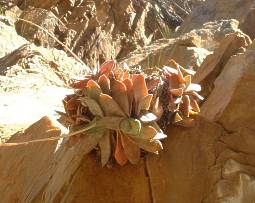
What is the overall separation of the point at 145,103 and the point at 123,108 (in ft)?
0.29

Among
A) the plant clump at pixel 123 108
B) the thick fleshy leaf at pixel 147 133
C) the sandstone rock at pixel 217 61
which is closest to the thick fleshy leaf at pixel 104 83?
Result: the plant clump at pixel 123 108

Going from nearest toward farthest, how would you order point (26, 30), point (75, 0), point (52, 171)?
point (52, 171)
point (26, 30)
point (75, 0)

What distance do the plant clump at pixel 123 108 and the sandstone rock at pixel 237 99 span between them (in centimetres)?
17

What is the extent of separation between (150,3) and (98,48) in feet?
9.32

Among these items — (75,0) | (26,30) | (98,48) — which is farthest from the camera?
(75,0)

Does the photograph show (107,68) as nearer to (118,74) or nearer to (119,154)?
(118,74)

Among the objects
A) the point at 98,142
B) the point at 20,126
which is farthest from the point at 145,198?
the point at 20,126

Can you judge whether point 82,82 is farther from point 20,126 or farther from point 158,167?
point 20,126

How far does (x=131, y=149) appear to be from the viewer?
8.05ft

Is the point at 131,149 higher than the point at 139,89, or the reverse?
the point at 139,89

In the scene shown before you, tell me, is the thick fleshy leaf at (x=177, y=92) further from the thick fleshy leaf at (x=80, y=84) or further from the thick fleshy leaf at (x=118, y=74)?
the thick fleshy leaf at (x=80, y=84)

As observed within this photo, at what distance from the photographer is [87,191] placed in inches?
100.0

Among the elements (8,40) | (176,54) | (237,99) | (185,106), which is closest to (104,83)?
(185,106)

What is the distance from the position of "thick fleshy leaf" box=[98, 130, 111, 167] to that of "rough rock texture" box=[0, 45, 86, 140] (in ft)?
5.86
